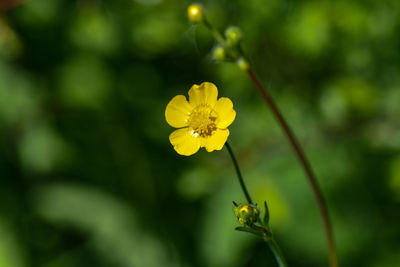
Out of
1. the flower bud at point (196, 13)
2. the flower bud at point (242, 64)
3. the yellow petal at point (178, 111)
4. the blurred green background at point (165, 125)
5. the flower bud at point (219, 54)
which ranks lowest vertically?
the yellow petal at point (178, 111)

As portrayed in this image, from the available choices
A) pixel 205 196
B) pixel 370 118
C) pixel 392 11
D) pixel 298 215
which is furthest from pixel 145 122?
pixel 392 11

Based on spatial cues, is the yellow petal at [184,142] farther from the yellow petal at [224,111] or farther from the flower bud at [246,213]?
the flower bud at [246,213]

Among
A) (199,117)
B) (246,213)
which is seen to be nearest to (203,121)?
(199,117)

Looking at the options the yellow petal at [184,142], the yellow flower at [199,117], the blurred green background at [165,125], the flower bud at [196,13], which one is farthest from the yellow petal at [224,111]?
the blurred green background at [165,125]

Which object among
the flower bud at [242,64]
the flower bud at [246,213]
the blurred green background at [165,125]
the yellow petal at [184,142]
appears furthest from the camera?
the blurred green background at [165,125]

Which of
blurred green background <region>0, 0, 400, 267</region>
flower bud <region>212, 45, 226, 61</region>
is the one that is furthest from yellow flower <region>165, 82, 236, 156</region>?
blurred green background <region>0, 0, 400, 267</region>

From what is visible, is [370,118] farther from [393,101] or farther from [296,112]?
[296,112]

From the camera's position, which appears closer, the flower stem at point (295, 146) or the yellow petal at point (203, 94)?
the yellow petal at point (203, 94)

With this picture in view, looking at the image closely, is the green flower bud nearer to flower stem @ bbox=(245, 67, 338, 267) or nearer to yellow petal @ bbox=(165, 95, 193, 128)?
flower stem @ bbox=(245, 67, 338, 267)
